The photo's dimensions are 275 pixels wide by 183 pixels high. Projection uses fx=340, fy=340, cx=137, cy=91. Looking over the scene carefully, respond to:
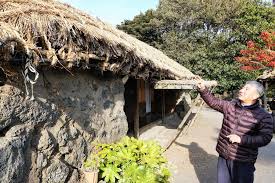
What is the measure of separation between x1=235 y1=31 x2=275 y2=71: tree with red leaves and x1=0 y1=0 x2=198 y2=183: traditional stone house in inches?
503

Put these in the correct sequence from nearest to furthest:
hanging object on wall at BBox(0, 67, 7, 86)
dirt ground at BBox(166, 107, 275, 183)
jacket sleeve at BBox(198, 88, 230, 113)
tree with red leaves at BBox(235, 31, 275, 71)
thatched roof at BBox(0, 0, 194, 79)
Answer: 1. thatched roof at BBox(0, 0, 194, 79)
2. hanging object on wall at BBox(0, 67, 7, 86)
3. jacket sleeve at BBox(198, 88, 230, 113)
4. dirt ground at BBox(166, 107, 275, 183)
5. tree with red leaves at BBox(235, 31, 275, 71)

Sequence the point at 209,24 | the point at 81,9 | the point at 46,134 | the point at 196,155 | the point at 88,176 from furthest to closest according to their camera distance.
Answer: the point at 209,24
the point at 196,155
the point at 81,9
the point at 88,176
the point at 46,134

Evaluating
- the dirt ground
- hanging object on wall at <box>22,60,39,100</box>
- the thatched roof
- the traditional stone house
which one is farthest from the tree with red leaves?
hanging object on wall at <box>22,60,39,100</box>

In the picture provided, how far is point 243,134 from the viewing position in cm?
393

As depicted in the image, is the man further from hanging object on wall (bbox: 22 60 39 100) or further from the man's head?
hanging object on wall (bbox: 22 60 39 100)

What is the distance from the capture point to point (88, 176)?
4590 mm

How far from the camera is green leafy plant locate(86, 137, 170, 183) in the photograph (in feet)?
14.3

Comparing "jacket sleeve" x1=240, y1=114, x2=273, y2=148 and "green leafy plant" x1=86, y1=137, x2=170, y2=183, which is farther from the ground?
"jacket sleeve" x1=240, y1=114, x2=273, y2=148

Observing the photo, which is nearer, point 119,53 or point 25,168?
point 25,168

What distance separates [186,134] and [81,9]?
6.47 metres

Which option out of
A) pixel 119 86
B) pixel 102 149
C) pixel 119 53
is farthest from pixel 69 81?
pixel 119 86

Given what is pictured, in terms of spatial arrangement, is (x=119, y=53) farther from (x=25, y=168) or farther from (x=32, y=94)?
(x=25, y=168)

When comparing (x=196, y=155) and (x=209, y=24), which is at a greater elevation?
(x=209, y=24)

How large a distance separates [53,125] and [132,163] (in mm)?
1180
